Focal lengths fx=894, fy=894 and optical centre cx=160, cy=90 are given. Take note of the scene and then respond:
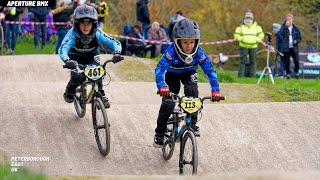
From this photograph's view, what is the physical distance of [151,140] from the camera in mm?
12406

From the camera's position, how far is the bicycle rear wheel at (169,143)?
A: 11.0 meters

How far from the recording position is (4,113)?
13.4m

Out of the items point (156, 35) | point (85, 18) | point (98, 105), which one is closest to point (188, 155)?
point (98, 105)

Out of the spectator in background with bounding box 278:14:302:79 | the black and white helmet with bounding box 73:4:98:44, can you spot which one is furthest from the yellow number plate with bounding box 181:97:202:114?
the spectator in background with bounding box 278:14:302:79

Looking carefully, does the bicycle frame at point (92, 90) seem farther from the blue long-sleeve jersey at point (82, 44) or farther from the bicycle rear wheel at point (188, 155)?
the bicycle rear wheel at point (188, 155)

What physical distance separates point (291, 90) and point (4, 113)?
6723 millimetres

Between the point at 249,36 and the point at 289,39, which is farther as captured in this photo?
the point at 289,39

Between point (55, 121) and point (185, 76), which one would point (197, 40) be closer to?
point (185, 76)

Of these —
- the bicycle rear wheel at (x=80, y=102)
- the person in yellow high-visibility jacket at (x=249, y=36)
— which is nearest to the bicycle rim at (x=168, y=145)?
the bicycle rear wheel at (x=80, y=102)

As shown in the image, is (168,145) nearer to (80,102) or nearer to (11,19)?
(80,102)

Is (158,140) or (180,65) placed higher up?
(180,65)

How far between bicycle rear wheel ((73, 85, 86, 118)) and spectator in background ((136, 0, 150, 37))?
12.5 meters

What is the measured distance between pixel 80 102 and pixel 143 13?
1330 centimetres

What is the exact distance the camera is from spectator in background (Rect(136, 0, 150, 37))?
84.7ft
